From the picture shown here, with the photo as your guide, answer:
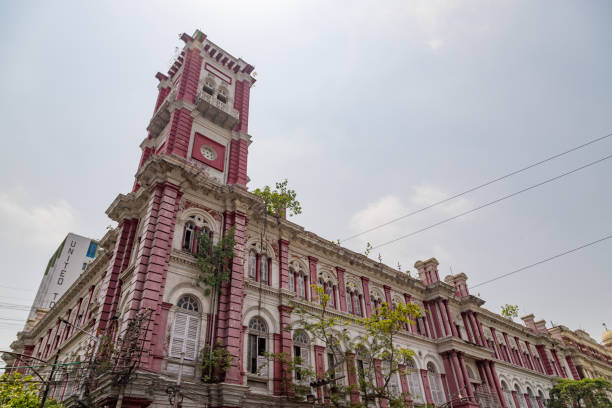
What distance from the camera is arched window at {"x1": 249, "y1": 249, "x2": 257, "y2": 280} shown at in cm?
2144

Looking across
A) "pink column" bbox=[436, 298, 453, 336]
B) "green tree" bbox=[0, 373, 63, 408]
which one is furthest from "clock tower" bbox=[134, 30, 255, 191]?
"pink column" bbox=[436, 298, 453, 336]

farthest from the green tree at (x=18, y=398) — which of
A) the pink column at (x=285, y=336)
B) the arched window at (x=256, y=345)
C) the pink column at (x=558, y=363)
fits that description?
the pink column at (x=558, y=363)

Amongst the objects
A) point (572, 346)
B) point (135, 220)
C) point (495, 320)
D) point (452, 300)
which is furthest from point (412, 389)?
point (572, 346)

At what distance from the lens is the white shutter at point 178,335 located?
53.8 feet

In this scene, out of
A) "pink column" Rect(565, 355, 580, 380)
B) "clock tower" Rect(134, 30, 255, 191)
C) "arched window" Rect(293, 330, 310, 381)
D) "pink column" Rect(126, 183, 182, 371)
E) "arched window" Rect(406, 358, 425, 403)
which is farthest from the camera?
"pink column" Rect(565, 355, 580, 380)

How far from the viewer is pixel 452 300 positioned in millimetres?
33031

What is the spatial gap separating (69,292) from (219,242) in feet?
57.0

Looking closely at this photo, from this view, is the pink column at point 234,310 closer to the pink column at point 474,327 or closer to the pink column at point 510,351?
the pink column at point 474,327

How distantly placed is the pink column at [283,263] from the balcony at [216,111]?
8.12 meters

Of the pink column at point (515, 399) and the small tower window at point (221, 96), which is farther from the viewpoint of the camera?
the pink column at point (515, 399)

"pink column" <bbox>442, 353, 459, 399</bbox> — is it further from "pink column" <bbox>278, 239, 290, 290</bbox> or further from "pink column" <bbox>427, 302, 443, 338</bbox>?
"pink column" <bbox>278, 239, 290, 290</bbox>

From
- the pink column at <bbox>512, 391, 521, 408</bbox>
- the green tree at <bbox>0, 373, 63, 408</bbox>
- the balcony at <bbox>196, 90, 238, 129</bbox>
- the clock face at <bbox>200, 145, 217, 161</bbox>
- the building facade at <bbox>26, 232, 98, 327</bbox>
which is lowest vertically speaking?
the green tree at <bbox>0, 373, 63, 408</bbox>

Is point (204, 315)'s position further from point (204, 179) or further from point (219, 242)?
point (204, 179)

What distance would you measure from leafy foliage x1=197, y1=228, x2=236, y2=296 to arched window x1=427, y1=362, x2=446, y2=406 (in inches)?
657
